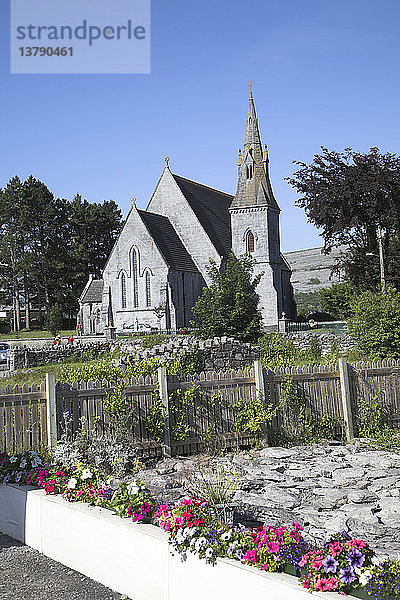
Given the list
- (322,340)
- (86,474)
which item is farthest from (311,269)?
(86,474)

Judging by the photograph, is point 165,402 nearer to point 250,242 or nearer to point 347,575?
point 347,575

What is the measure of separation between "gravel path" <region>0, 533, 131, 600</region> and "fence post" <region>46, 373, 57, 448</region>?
343cm

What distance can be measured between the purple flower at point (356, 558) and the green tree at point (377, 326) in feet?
51.3

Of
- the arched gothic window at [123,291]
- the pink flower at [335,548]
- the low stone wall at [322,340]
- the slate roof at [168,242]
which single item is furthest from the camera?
the arched gothic window at [123,291]

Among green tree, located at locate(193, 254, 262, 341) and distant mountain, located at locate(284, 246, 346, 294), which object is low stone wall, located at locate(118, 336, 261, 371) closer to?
green tree, located at locate(193, 254, 262, 341)

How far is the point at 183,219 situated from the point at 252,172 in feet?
24.3

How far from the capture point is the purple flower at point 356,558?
4.27 m

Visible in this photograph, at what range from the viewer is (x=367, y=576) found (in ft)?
13.7

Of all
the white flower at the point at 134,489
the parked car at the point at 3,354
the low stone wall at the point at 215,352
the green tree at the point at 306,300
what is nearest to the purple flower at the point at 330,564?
the white flower at the point at 134,489

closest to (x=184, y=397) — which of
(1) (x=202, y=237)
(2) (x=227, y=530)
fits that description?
(2) (x=227, y=530)

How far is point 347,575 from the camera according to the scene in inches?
166

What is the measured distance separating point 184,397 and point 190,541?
6.63 meters

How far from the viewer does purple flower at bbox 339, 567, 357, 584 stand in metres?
4.16

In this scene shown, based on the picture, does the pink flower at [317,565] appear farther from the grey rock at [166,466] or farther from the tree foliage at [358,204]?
the tree foliage at [358,204]
